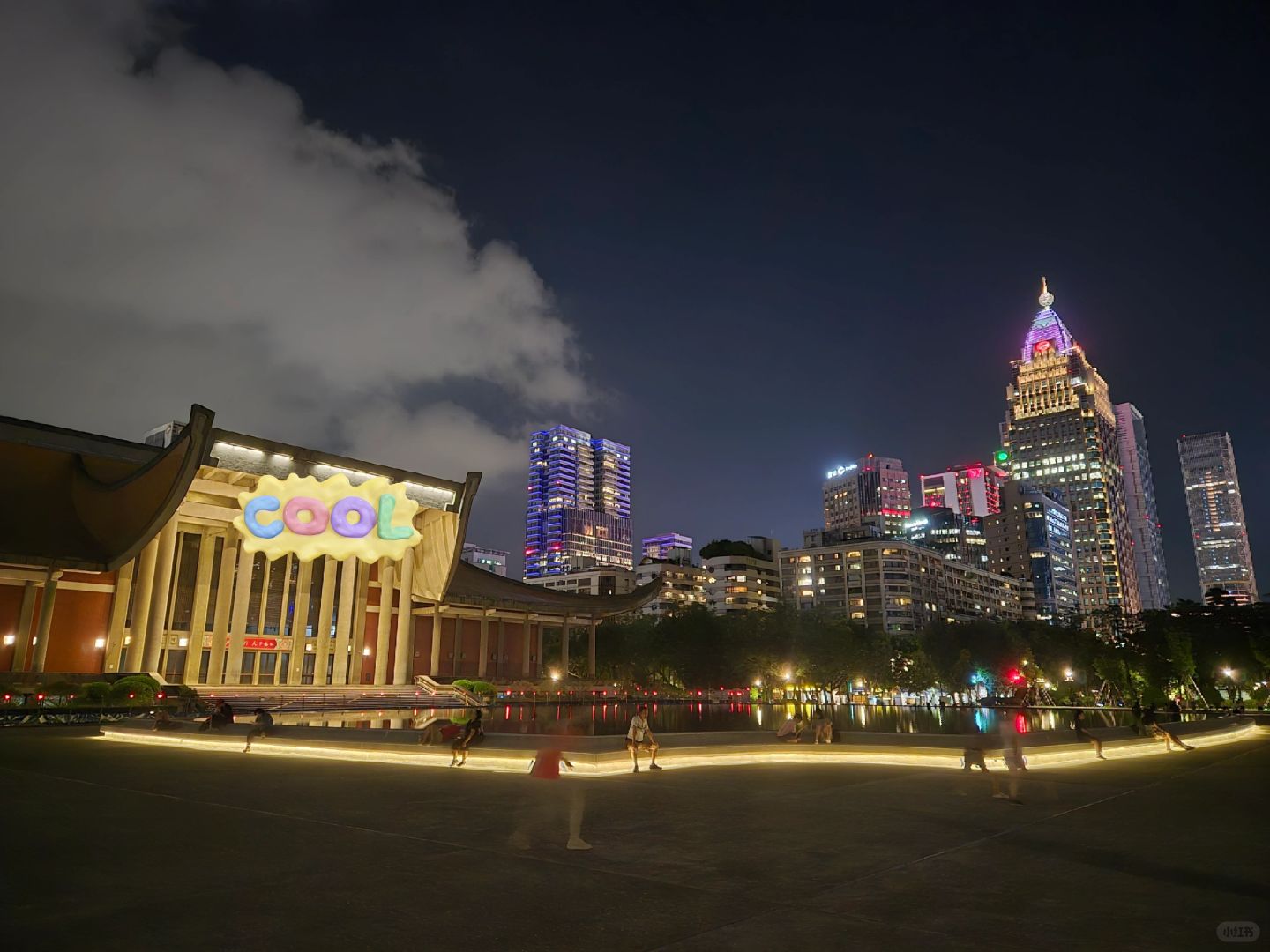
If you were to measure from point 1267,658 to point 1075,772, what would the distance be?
51.2 m

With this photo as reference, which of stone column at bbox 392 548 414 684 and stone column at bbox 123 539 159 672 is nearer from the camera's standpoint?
stone column at bbox 123 539 159 672

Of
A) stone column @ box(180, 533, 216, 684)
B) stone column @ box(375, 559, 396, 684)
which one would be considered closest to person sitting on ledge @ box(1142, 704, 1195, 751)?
stone column @ box(375, 559, 396, 684)

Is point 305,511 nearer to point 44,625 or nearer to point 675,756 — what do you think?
point 44,625

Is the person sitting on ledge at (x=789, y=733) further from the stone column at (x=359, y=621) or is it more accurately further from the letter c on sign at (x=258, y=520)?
the stone column at (x=359, y=621)

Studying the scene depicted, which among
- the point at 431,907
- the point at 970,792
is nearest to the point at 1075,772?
the point at 970,792

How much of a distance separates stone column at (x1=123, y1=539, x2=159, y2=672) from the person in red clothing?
39580 millimetres

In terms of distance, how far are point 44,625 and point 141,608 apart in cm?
475

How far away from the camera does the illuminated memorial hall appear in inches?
1666

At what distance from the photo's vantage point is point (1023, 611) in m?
170

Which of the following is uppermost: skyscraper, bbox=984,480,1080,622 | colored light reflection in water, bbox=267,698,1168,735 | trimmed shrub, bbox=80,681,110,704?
skyscraper, bbox=984,480,1080,622

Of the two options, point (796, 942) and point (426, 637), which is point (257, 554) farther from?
point (796, 942)

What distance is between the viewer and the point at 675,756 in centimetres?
1809

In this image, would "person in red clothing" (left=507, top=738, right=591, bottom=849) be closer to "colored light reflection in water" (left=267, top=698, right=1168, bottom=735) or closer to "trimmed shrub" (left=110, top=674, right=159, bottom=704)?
"colored light reflection in water" (left=267, top=698, right=1168, bottom=735)

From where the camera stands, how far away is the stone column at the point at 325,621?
54844 mm
